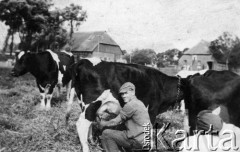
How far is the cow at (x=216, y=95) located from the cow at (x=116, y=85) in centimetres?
58

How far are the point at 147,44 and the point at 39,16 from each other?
1950cm

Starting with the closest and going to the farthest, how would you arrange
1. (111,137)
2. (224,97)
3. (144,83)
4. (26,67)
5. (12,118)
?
(111,137) → (224,97) → (144,83) → (12,118) → (26,67)

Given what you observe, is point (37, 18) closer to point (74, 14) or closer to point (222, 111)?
point (74, 14)

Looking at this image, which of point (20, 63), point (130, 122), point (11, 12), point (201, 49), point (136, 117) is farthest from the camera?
point (201, 49)

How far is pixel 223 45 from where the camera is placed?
46531 mm

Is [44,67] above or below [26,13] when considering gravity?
below

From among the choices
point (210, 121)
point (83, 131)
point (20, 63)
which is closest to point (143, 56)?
point (20, 63)

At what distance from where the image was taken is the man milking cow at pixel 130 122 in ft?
14.4

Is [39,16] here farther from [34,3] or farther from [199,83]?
[199,83]

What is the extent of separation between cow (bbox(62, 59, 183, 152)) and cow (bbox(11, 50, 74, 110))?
4.45 meters

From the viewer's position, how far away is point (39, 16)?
31250 mm

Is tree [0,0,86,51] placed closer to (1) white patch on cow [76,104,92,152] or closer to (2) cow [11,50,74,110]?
(2) cow [11,50,74,110]

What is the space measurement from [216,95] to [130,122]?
7.33 feet

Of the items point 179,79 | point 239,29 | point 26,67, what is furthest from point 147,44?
point 179,79
